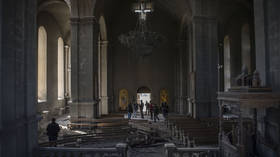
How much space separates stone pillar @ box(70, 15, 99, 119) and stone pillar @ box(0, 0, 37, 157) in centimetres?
907

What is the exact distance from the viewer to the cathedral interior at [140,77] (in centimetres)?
671

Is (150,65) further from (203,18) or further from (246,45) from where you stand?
(203,18)

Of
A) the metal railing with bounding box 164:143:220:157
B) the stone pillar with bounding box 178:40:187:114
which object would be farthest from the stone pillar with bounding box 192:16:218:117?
the stone pillar with bounding box 178:40:187:114

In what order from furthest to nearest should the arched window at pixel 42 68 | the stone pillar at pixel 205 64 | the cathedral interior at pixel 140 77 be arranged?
the arched window at pixel 42 68, the stone pillar at pixel 205 64, the cathedral interior at pixel 140 77

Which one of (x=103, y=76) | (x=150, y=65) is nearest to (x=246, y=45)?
(x=150, y=65)

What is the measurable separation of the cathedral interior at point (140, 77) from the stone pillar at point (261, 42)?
32 mm

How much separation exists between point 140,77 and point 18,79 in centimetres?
2044

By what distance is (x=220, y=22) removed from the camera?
74.7 feet

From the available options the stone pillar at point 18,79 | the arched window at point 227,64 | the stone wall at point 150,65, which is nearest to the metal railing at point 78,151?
the stone pillar at point 18,79

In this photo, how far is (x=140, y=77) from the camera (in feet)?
87.5

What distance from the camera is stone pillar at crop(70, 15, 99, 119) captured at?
16469 millimetres

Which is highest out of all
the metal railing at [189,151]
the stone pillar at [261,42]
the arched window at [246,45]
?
the arched window at [246,45]

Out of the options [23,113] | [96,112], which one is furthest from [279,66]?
[96,112]

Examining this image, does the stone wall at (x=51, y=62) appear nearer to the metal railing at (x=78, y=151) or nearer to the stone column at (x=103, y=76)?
the stone column at (x=103, y=76)
